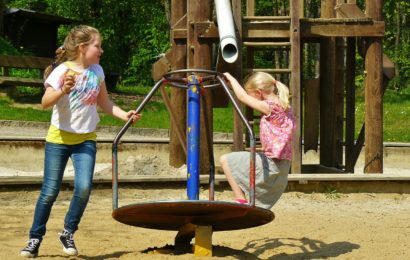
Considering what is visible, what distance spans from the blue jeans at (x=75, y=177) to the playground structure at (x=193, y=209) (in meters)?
0.29

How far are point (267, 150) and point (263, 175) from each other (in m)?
0.16

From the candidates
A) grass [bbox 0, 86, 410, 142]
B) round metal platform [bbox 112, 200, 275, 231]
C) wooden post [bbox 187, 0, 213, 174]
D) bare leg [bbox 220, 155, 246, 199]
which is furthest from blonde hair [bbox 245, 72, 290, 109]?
grass [bbox 0, 86, 410, 142]

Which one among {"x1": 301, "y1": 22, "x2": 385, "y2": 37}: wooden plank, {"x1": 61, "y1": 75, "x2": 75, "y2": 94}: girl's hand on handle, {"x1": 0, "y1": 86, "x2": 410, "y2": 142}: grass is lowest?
{"x1": 0, "y1": 86, "x2": 410, "y2": 142}: grass

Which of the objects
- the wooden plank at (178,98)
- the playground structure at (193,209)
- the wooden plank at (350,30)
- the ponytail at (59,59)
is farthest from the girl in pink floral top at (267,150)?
the wooden plank at (178,98)

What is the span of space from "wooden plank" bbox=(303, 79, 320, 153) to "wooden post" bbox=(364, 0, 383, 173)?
1716 millimetres

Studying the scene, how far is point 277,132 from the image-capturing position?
18.6ft

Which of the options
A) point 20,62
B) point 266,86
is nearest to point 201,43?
point 266,86

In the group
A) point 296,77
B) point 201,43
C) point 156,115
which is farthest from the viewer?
point 156,115

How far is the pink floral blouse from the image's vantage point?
562 cm

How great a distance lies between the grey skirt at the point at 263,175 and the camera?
5602 millimetres

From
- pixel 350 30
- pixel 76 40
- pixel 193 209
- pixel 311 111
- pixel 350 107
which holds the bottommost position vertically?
pixel 311 111

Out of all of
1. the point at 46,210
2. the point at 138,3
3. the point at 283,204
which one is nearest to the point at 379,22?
the point at 283,204

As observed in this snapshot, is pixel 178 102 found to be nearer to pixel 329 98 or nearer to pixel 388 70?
pixel 329 98

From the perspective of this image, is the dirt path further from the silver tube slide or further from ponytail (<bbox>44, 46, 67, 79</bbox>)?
the silver tube slide
